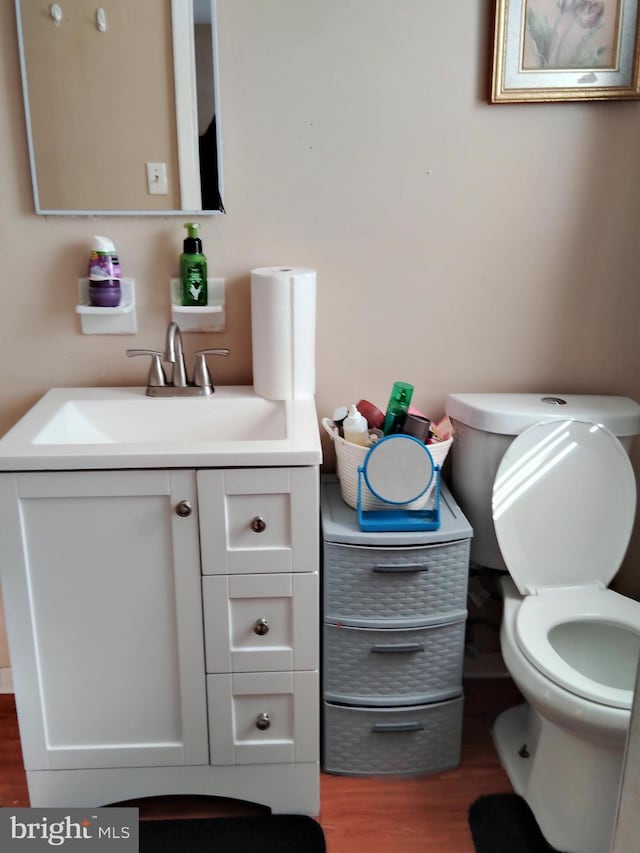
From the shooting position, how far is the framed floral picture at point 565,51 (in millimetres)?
1627

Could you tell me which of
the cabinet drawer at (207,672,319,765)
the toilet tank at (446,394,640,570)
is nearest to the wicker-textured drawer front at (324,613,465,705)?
the cabinet drawer at (207,672,319,765)

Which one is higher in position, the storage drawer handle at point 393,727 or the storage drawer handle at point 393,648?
the storage drawer handle at point 393,648

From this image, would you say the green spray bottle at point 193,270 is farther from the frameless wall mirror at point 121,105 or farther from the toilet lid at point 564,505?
the toilet lid at point 564,505

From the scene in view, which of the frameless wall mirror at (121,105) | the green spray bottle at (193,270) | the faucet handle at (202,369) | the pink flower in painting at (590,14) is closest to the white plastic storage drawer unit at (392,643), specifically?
the faucet handle at (202,369)

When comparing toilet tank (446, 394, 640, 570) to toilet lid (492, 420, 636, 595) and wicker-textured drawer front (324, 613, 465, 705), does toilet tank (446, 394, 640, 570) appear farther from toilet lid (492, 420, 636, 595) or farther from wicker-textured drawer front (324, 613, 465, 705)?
wicker-textured drawer front (324, 613, 465, 705)

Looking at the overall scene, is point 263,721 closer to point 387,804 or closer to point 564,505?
point 387,804

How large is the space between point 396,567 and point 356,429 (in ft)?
0.99

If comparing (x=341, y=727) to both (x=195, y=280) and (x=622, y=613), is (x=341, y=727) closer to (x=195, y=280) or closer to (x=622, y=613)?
(x=622, y=613)

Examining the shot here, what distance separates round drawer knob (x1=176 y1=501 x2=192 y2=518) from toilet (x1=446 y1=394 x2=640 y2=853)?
0.68 metres

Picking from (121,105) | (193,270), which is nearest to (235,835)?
(193,270)

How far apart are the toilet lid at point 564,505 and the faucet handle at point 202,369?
676 mm

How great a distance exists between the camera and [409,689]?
1689 mm

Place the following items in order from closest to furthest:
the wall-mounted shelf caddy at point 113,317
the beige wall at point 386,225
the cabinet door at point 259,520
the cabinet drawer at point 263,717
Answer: the cabinet door at point 259,520, the cabinet drawer at point 263,717, the beige wall at point 386,225, the wall-mounted shelf caddy at point 113,317

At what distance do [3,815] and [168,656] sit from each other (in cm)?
41
